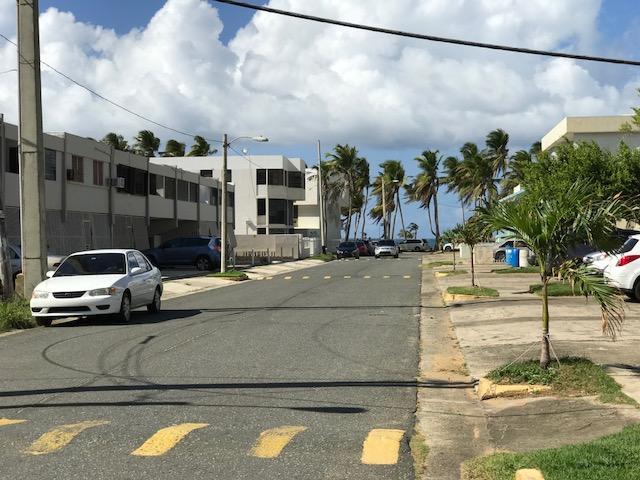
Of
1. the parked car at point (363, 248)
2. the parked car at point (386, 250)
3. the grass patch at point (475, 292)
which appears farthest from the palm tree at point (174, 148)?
the grass patch at point (475, 292)

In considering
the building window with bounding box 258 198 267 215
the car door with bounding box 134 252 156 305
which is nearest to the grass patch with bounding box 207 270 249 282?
the car door with bounding box 134 252 156 305

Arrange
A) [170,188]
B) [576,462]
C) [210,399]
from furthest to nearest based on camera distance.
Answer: [170,188], [210,399], [576,462]

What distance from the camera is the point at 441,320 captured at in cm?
1561

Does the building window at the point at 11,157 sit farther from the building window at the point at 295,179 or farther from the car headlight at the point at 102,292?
the building window at the point at 295,179

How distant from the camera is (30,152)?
645 inches

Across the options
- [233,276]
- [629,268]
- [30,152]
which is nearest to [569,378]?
[629,268]

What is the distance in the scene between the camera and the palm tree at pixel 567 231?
26.7 ft

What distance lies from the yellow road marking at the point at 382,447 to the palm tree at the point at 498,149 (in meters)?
70.7

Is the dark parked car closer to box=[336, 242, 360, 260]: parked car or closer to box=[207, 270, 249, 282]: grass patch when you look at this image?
box=[207, 270, 249, 282]: grass patch

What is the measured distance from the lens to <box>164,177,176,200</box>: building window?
152ft

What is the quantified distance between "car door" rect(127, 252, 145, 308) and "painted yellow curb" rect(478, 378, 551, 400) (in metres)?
9.12

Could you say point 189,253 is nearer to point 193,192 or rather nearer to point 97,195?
point 97,195

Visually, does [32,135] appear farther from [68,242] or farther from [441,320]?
[68,242]

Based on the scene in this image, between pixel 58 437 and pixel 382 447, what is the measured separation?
2.77 m
